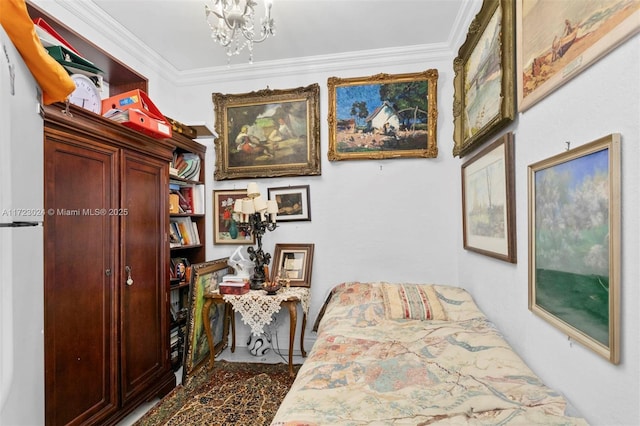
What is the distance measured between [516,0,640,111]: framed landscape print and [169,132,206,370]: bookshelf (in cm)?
258

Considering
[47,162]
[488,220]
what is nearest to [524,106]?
Answer: [488,220]

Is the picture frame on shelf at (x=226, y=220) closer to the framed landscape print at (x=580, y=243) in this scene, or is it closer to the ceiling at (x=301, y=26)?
the ceiling at (x=301, y=26)

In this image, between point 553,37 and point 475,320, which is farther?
point 475,320

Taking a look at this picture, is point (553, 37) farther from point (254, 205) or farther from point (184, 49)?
point (184, 49)

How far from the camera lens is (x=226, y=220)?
10.2ft

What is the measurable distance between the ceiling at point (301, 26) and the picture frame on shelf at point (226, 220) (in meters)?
1.35

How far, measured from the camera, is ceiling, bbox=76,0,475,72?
2.19 metres

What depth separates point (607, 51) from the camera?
935 mm

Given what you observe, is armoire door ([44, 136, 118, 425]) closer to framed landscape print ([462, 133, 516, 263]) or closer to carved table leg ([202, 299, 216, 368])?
carved table leg ([202, 299, 216, 368])

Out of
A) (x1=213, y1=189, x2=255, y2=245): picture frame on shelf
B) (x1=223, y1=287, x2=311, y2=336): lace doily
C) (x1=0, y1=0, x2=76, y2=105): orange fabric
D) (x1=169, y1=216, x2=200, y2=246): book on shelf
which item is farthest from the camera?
(x1=213, y1=189, x2=255, y2=245): picture frame on shelf

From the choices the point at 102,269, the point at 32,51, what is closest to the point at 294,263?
Result: the point at 102,269

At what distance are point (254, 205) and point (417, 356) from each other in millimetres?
1795

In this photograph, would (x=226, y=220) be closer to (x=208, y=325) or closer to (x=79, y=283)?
(x=208, y=325)

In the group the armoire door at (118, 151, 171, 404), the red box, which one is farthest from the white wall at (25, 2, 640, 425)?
the armoire door at (118, 151, 171, 404)
